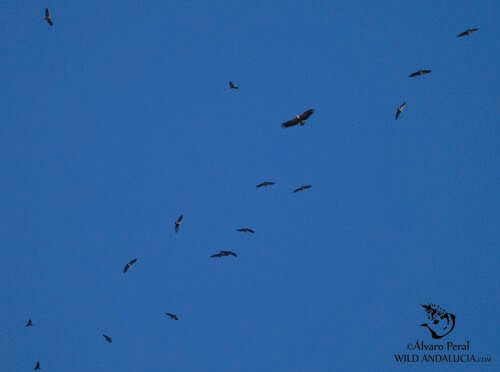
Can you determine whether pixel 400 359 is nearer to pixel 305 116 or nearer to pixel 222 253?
pixel 222 253

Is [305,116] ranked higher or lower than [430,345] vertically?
higher

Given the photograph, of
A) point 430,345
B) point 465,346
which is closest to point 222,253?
point 430,345

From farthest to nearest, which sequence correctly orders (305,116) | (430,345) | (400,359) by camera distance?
(400,359), (430,345), (305,116)

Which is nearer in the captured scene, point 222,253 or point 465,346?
point 222,253

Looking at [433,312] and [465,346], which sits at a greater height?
[433,312]

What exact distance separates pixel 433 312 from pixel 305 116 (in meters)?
28.4

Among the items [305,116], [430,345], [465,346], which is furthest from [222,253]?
[465,346]

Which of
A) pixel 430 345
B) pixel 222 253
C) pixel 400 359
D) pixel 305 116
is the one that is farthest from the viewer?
pixel 400 359

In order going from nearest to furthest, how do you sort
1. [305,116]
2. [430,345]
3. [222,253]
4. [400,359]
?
1. [305,116]
2. [222,253]
3. [430,345]
4. [400,359]

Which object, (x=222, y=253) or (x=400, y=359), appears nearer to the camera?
(x=222, y=253)

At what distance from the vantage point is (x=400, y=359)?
49.1 metres

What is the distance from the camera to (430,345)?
45188 mm

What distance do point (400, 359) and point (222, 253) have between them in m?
23.4

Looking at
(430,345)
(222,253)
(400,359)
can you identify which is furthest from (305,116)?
(400,359)
